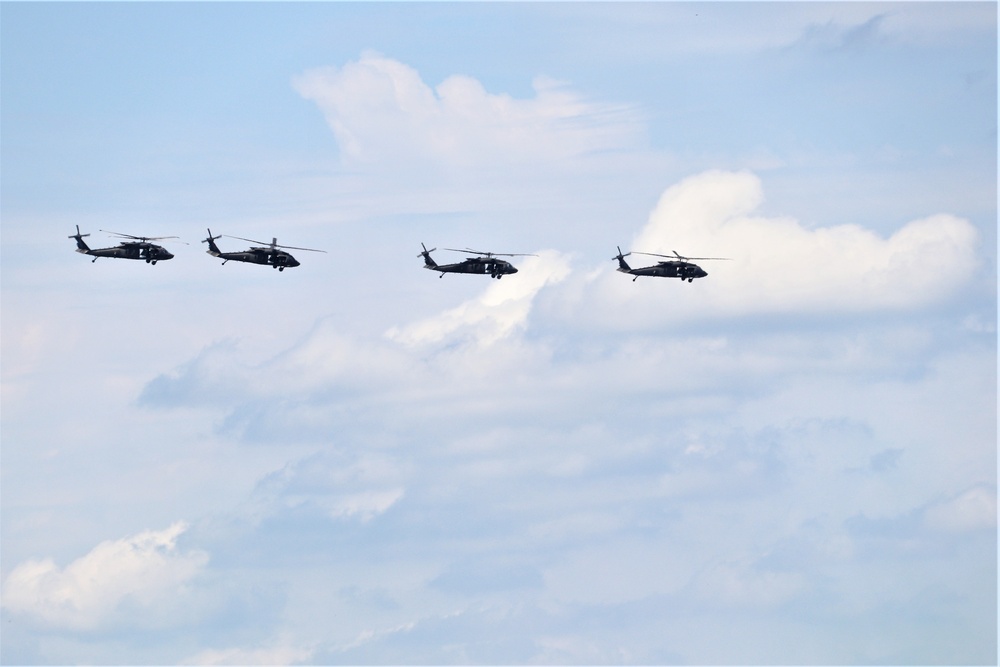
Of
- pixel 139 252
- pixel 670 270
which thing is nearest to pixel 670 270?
pixel 670 270

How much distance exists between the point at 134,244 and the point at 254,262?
17773 millimetres

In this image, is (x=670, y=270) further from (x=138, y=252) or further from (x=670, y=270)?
(x=138, y=252)

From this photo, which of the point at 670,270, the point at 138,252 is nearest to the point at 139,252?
the point at 138,252

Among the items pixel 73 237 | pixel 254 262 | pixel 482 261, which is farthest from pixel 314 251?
pixel 73 237

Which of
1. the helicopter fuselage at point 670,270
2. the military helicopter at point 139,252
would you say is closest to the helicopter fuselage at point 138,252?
the military helicopter at point 139,252

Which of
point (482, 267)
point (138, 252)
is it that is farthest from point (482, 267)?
point (138, 252)

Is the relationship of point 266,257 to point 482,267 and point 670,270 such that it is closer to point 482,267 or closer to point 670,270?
point 482,267

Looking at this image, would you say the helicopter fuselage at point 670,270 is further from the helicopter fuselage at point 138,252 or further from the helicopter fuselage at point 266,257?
the helicopter fuselage at point 138,252

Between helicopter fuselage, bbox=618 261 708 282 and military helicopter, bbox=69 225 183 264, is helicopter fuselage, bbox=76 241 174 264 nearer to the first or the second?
military helicopter, bbox=69 225 183 264

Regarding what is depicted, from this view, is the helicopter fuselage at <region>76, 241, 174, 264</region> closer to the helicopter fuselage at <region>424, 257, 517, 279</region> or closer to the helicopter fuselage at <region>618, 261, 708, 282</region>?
the helicopter fuselage at <region>424, 257, 517, 279</region>

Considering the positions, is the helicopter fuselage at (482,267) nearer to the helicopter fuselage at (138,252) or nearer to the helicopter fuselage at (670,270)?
the helicopter fuselage at (670,270)

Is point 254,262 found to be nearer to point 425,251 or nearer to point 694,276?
point 425,251

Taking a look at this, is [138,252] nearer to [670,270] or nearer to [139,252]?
[139,252]

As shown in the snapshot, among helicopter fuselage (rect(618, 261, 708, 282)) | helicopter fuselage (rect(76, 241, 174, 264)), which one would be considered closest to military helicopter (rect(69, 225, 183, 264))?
helicopter fuselage (rect(76, 241, 174, 264))
